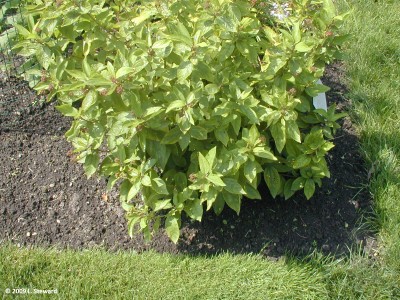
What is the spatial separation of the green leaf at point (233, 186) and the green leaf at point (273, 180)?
1.09 feet

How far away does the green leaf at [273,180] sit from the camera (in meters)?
3.02

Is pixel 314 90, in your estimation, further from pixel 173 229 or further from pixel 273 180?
pixel 173 229

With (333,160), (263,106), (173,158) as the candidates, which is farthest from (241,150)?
(333,160)

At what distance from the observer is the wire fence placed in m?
3.85

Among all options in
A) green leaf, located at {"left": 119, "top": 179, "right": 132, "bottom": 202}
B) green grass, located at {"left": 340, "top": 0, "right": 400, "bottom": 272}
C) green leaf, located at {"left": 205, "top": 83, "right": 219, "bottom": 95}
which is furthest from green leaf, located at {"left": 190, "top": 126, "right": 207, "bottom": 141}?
green grass, located at {"left": 340, "top": 0, "right": 400, "bottom": 272}

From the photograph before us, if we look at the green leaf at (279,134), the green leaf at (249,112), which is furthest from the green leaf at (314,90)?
the green leaf at (249,112)

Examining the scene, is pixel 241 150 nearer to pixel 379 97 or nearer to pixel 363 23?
pixel 379 97

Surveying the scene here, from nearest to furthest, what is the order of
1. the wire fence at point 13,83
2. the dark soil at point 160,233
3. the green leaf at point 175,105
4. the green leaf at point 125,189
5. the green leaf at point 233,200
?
the green leaf at point 175,105 < the green leaf at point 233,200 < the green leaf at point 125,189 < the dark soil at point 160,233 < the wire fence at point 13,83

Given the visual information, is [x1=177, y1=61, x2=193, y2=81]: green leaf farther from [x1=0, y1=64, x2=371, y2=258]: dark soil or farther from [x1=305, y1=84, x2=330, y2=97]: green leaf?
[x1=0, y1=64, x2=371, y2=258]: dark soil

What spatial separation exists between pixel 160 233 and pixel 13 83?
65.7 inches

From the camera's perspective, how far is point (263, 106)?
2744mm

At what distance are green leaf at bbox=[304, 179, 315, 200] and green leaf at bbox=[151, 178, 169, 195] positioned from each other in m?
0.77

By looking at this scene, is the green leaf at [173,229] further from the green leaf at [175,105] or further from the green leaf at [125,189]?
the green leaf at [175,105]

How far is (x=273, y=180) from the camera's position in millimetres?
3021
